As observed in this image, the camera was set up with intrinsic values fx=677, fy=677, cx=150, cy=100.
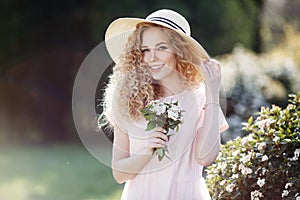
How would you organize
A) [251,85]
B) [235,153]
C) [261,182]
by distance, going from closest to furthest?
[261,182] → [235,153] → [251,85]

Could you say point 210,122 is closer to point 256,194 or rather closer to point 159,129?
point 159,129

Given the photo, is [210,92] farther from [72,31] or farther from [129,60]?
[72,31]

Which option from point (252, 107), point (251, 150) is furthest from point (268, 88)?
point (251, 150)

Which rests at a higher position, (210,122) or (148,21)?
(148,21)

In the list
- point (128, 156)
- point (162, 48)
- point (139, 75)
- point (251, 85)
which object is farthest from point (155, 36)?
point (251, 85)

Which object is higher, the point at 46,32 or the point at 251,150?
the point at 46,32

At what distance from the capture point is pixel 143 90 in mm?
3365

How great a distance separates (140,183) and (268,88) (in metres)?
5.94

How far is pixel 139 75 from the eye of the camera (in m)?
3.39

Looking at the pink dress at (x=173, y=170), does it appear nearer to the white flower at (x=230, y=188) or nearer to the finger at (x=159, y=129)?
the finger at (x=159, y=129)

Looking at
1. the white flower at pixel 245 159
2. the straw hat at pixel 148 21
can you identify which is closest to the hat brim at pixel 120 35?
the straw hat at pixel 148 21

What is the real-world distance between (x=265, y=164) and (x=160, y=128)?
0.93 m

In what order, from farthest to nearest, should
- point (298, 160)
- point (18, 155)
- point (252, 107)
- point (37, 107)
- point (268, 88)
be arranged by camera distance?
point (37, 107)
point (18, 155)
point (268, 88)
point (252, 107)
point (298, 160)

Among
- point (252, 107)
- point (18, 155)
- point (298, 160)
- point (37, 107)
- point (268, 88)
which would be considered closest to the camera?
point (298, 160)
